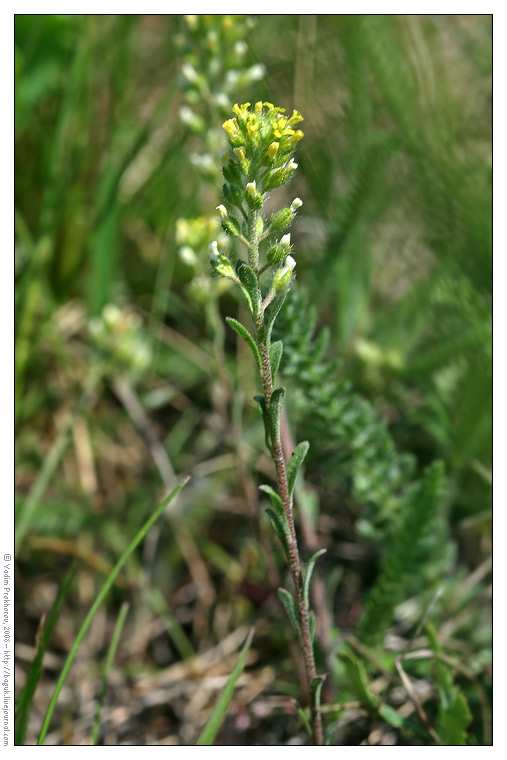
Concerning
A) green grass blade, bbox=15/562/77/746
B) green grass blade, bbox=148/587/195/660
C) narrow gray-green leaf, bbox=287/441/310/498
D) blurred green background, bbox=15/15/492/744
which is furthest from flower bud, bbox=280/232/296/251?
green grass blade, bbox=148/587/195/660

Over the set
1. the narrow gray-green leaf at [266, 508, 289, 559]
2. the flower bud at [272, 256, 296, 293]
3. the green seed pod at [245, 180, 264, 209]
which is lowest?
the narrow gray-green leaf at [266, 508, 289, 559]

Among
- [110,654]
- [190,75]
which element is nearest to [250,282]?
[110,654]

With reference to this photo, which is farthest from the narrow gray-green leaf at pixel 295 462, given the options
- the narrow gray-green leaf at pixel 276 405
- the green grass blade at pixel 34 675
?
the green grass blade at pixel 34 675

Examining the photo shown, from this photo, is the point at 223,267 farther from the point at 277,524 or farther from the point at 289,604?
the point at 289,604

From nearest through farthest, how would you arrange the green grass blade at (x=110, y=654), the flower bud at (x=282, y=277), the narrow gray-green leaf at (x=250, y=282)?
the narrow gray-green leaf at (x=250, y=282) < the flower bud at (x=282, y=277) < the green grass blade at (x=110, y=654)

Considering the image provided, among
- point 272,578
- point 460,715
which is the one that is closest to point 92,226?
point 272,578

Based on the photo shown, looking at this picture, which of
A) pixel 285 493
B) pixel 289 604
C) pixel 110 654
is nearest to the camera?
pixel 285 493

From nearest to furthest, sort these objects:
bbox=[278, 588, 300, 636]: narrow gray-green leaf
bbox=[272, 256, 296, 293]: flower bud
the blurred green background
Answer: bbox=[272, 256, 296, 293]: flower bud → bbox=[278, 588, 300, 636]: narrow gray-green leaf → the blurred green background

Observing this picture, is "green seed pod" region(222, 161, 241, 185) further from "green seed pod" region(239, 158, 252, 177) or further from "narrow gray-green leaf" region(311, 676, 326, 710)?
"narrow gray-green leaf" region(311, 676, 326, 710)

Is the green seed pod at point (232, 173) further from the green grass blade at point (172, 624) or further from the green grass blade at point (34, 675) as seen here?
the green grass blade at point (172, 624)
